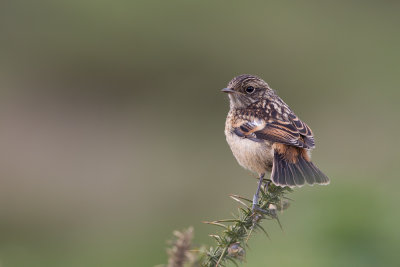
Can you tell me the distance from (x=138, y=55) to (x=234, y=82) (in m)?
9.74

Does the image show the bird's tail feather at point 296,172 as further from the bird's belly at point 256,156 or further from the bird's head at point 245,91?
the bird's head at point 245,91

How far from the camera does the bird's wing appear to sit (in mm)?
5922

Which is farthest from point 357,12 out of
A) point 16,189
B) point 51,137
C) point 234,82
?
point 234,82

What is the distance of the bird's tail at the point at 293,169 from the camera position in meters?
5.17

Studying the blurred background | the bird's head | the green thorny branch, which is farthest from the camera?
the blurred background

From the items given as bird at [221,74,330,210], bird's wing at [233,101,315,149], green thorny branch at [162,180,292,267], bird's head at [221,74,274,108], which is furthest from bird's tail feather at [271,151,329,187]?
green thorny branch at [162,180,292,267]

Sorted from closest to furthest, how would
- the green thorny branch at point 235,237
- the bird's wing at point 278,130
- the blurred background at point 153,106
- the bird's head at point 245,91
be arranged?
the green thorny branch at point 235,237
the bird's wing at point 278,130
the bird's head at point 245,91
the blurred background at point 153,106

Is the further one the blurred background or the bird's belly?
the blurred background

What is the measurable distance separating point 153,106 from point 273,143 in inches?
394

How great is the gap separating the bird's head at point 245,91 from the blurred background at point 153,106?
3452 mm

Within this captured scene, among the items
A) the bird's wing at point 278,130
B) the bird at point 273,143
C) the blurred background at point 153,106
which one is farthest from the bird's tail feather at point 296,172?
the blurred background at point 153,106

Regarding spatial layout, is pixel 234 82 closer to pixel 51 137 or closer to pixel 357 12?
pixel 51 137

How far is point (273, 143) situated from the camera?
6.02 metres

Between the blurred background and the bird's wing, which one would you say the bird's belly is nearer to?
the bird's wing
